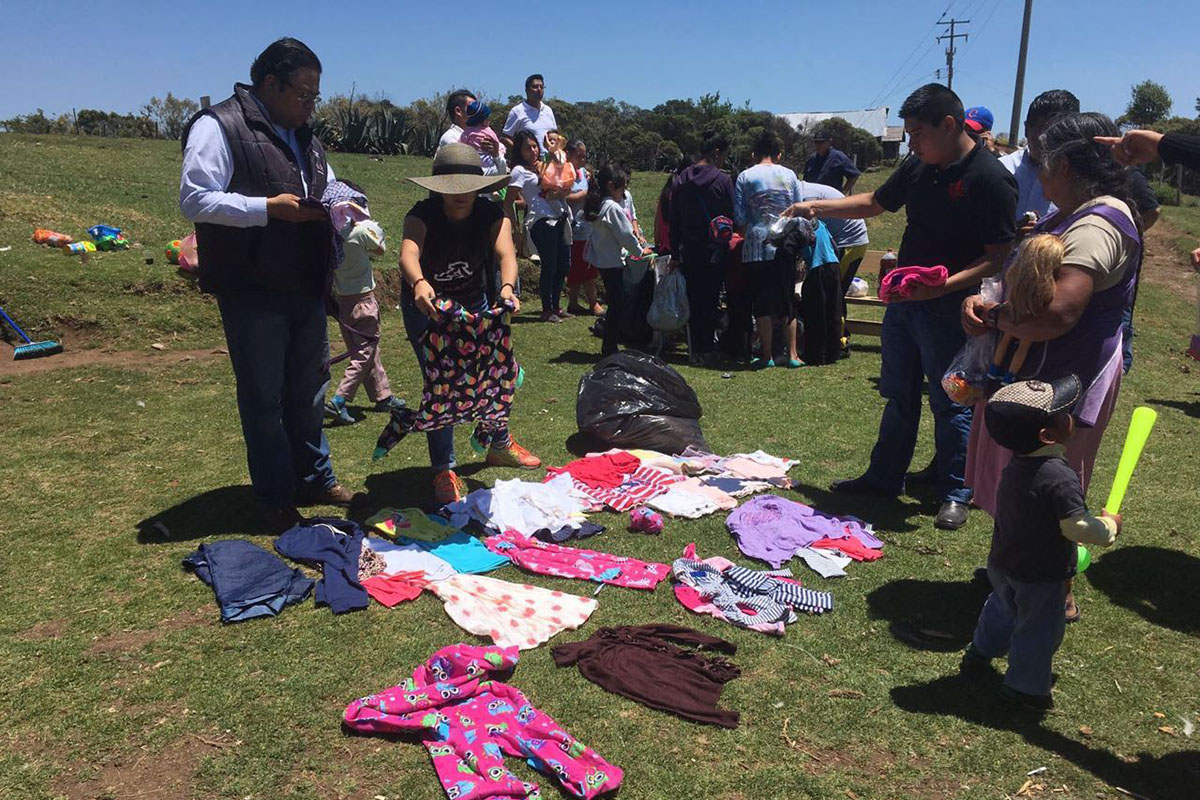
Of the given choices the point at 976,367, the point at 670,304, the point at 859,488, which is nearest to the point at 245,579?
the point at 976,367

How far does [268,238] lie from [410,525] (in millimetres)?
1671

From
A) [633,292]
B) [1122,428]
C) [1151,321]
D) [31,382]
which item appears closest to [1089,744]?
[1122,428]

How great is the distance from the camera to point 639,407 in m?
5.97

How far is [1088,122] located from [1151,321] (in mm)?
10099

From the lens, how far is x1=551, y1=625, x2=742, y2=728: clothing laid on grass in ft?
9.93

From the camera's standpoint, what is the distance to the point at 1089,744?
2.87 m

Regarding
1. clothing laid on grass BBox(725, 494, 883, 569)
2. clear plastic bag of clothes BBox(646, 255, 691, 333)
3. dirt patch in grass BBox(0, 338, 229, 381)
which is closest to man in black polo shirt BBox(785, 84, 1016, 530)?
clothing laid on grass BBox(725, 494, 883, 569)

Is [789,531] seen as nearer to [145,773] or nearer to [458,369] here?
[458,369]

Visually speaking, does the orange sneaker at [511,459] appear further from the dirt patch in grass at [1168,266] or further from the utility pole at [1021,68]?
the utility pole at [1021,68]

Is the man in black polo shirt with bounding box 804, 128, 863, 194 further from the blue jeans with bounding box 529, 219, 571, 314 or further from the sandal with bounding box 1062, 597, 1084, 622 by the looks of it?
the sandal with bounding box 1062, 597, 1084, 622

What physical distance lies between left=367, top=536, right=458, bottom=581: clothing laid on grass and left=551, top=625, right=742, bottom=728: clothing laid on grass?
89 cm

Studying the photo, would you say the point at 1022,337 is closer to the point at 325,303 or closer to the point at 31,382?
the point at 325,303

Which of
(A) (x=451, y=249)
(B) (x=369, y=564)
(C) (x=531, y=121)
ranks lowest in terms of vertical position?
(B) (x=369, y=564)

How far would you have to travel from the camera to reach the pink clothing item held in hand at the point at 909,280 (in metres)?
4.20
